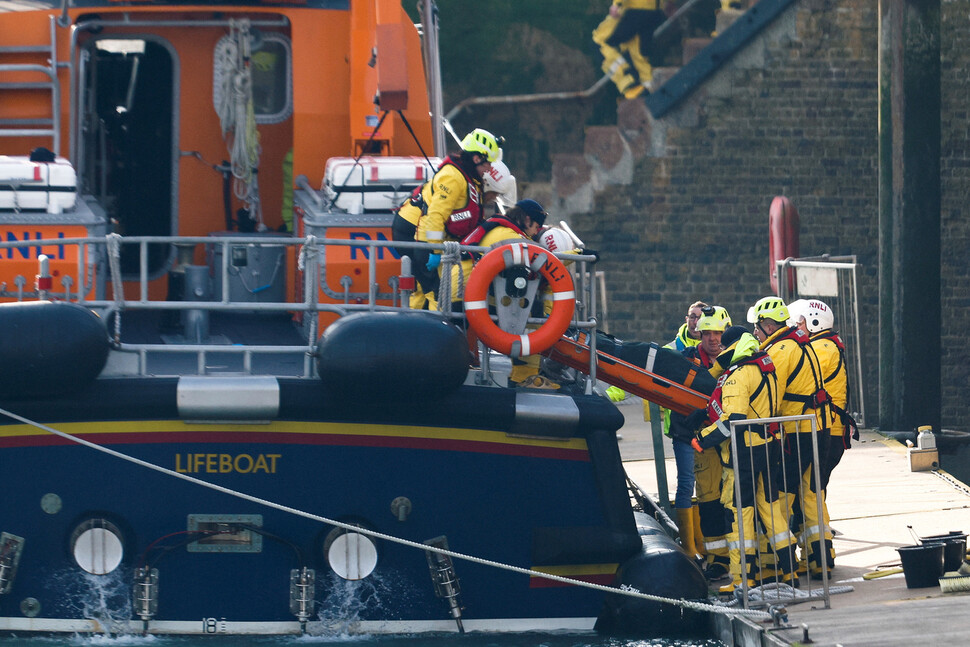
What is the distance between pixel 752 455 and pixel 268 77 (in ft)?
13.7

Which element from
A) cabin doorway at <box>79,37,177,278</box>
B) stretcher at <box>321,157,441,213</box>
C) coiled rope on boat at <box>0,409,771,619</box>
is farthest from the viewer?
cabin doorway at <box>79,37,177,278</box>

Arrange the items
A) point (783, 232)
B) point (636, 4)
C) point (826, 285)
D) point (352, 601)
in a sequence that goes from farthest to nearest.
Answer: point (636, 4)
point (783, 232)
point (826, 285)
point (352, 601)

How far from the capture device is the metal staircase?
27.5 feet

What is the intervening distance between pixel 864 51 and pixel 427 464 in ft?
41.4

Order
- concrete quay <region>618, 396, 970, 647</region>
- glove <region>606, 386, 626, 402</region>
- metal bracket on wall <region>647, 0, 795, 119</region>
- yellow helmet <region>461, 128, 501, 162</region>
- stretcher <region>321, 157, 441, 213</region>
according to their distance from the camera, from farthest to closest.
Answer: metal bracket on wall <region>647, 0, 795, 119</region>
glove <region>606, 386, 626, 402</region>
stretcher <region>321, 157, 441, 213</region>
yellow helmet <region>461, 128, 501, 162</region>
concrete quay <region>618, 396, 970, 647</region>

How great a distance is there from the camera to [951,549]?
6809 mm

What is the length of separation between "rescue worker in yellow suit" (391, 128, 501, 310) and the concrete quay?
217 cm

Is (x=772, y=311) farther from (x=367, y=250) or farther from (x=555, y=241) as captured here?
(x=367, y=250)

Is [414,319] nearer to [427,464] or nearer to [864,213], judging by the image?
[427,464]

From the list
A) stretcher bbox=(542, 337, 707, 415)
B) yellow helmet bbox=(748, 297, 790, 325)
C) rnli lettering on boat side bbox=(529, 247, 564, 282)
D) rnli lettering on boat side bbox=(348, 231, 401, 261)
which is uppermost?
rnli lettering on boat side bbox=(348, 231, 401, 261)

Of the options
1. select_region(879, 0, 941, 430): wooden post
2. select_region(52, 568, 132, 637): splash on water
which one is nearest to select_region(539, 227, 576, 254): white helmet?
select_region(52, 568, 132, 637): splash on water

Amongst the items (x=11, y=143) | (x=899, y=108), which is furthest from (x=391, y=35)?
(x=899, y=108)

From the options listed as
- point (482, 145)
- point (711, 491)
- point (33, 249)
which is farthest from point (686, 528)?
point (33, 249)

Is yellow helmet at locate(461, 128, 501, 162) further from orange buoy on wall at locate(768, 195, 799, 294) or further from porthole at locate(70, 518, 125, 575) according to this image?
orange buoy on wall at locate(768, 195, 799, 294)
